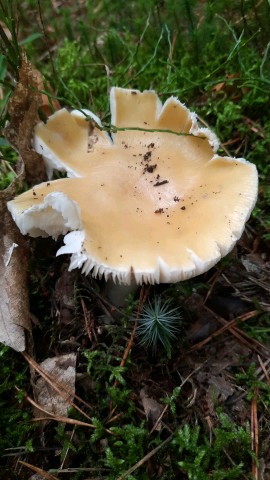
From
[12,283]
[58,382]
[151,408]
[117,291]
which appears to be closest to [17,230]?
[12,283]

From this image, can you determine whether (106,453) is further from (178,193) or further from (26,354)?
(178,193)

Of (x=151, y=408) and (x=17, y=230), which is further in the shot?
(x=17, y=230)

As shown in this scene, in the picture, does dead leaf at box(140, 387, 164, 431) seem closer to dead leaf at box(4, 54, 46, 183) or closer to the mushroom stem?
the mushroom stem

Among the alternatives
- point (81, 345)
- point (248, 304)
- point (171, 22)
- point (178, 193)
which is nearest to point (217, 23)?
point (171, 22)

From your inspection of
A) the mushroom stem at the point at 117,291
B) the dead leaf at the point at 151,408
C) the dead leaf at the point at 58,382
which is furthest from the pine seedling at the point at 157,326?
the dead leaf at the point at 58,382

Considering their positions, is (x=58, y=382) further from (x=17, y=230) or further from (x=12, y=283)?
(x=17, y=230)

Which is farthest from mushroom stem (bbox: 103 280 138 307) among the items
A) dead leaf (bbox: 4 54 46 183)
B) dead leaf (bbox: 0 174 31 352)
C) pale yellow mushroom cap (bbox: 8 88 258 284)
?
dead leaf (bbox: 4 54 46 183)
